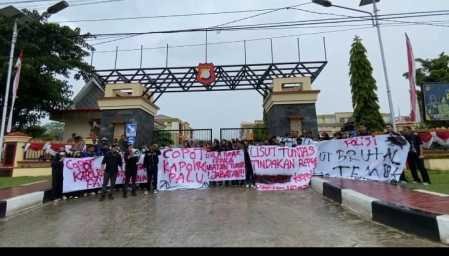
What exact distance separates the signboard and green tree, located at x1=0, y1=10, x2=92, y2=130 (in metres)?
23.6

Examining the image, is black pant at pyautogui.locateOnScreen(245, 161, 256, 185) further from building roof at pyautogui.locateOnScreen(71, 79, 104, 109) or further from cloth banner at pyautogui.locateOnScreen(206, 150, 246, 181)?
building roof at pyautogui.locateOnScreen(71, 79, 104, 109)

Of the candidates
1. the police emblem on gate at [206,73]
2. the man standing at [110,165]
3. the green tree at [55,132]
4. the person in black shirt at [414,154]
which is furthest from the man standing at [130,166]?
the green tree at [55,132]

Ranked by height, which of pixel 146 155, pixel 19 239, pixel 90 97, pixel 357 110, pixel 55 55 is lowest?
pixel 19 239

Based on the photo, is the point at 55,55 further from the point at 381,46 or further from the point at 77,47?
the point at 381,46

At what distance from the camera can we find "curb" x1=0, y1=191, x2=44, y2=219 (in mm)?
8008

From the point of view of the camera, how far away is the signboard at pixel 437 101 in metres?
18.9

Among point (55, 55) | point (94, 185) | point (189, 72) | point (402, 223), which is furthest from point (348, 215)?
point (55, 55)

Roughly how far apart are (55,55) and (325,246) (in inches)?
1227

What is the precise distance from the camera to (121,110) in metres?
20.1

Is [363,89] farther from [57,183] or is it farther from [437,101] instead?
[57,183]

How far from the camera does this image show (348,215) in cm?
679

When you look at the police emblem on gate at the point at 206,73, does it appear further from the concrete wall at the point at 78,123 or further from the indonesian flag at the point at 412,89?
the concrete wall at the point at 78,123

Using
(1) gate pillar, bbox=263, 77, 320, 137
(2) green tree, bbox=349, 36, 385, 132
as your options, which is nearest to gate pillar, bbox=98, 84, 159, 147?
(1) gate pillar, bbox=263, 77, 320, 137

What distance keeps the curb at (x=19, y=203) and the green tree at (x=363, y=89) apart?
2511cm
